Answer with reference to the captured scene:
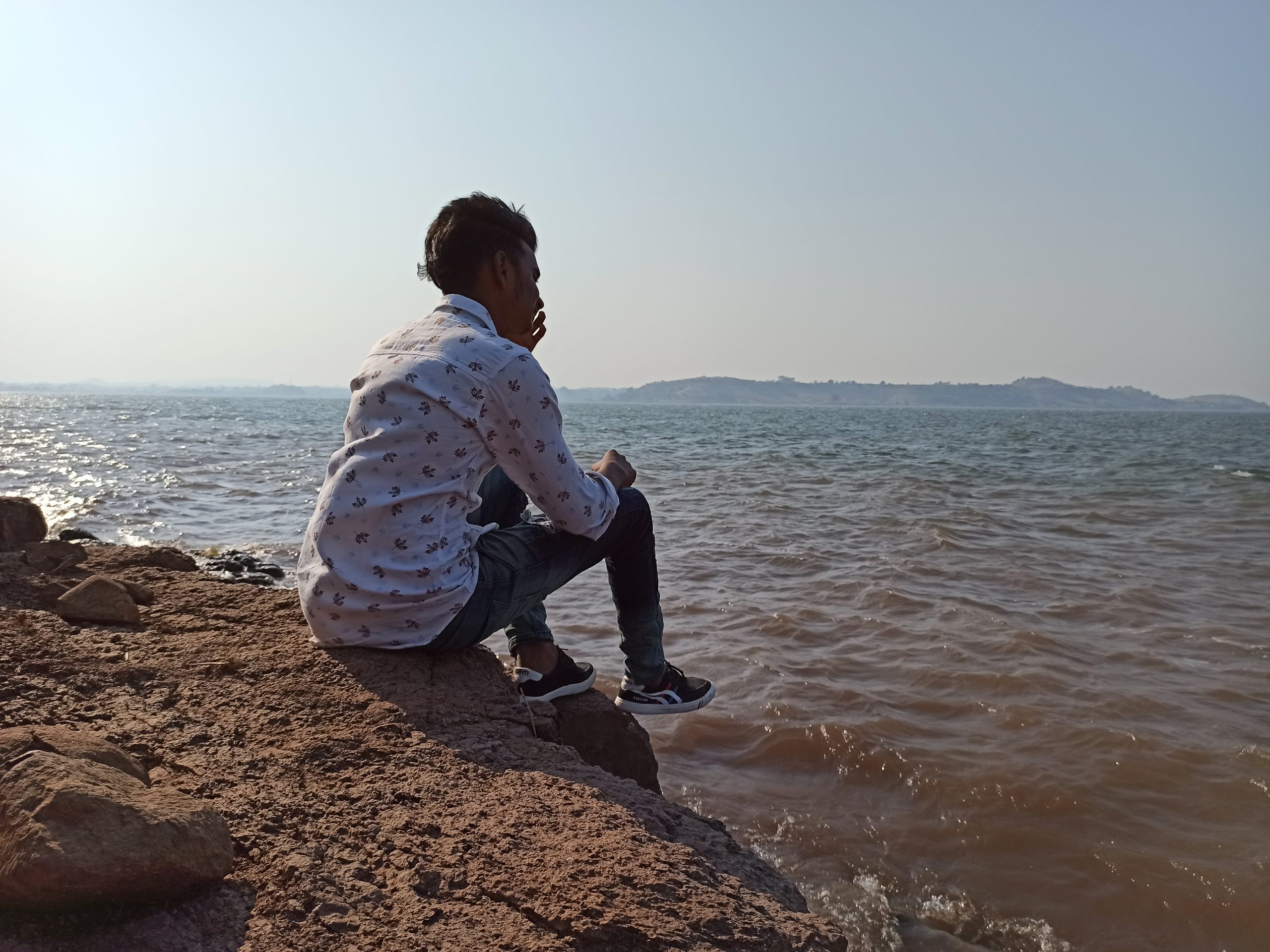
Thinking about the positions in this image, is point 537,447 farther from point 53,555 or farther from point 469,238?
point 53,555

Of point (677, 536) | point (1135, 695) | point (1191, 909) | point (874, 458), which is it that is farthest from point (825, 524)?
point (874, 458)

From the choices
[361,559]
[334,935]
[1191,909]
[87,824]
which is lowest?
[1191,909]

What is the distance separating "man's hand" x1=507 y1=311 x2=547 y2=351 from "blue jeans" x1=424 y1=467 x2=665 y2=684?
42cm

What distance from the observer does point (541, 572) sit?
2.41 meters

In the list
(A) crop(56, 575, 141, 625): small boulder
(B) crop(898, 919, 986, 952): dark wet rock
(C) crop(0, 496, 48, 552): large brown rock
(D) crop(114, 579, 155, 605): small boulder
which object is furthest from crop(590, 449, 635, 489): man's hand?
(C) crop(0, 496, 48, 552): large brown rock

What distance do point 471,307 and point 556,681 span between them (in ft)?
3.96

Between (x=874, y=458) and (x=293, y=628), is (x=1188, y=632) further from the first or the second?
(x=874, y=458)

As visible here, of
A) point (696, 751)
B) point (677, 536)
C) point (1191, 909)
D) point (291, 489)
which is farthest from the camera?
point (291, 489)

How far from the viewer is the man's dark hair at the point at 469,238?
2.35 meters

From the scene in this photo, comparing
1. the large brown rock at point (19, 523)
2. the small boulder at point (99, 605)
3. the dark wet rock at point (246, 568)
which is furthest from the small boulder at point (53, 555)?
the dark wet rock at point (246, 568)

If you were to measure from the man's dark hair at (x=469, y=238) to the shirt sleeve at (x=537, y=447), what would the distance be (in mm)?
391

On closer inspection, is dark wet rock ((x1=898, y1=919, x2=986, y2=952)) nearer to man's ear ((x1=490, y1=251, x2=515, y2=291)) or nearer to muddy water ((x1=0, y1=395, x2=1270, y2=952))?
muddy water ((x1=0, y1=395, x2=1270, y2=952))

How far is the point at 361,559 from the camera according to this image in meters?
2.15

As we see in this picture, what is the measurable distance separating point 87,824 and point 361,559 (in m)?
0.89
